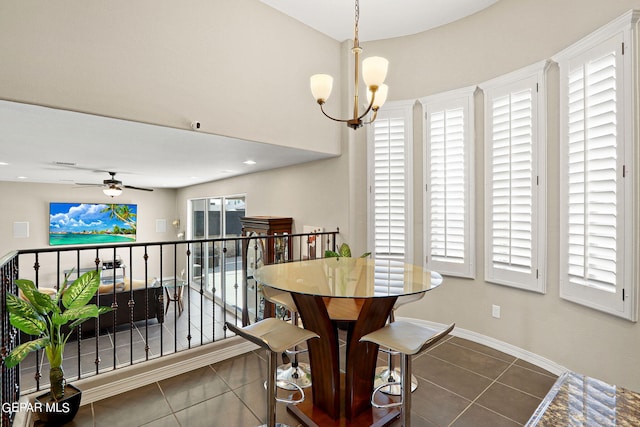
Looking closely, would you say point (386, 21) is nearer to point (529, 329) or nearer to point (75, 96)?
point (75, 96)

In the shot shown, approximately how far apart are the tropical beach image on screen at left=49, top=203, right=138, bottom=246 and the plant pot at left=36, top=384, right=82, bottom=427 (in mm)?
6842

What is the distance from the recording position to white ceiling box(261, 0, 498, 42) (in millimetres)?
3150

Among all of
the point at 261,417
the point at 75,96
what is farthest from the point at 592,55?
the point at 75,96

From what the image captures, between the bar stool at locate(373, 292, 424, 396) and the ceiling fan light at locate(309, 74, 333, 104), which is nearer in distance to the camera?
the ceiling fan light at locate(309, 74, 333, 104)

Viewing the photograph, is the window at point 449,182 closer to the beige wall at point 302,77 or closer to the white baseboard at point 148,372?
the beige wall at point 302,77

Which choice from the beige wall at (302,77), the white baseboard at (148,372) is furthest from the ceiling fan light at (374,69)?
the white baseboard at (148,372)

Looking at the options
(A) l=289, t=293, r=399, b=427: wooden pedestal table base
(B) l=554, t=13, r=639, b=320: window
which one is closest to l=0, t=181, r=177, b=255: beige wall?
(A) l=289, t=293, r=399, b=427: wooden pedestal table base

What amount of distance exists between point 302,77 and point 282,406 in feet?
10.4

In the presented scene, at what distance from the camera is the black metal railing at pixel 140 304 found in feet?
7.18

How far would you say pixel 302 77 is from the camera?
137 inches

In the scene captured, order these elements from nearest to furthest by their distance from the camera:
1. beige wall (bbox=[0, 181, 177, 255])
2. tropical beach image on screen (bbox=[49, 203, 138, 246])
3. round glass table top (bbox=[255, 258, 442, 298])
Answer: round glass table top (bbox=[255, 258, 442, 298]) < beige wall (bbox=[0, 181, 177, 255]) < tropical beach image on screen (bbox=[49, 203, 138, 246])

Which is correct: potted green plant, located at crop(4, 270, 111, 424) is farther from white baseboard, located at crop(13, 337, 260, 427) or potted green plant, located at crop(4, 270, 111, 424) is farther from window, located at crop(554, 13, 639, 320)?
window, located at crop(554, 13, 639, 320)

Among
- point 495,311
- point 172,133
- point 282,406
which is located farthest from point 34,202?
point 495,311

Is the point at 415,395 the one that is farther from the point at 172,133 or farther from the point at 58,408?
the point at 172,133
